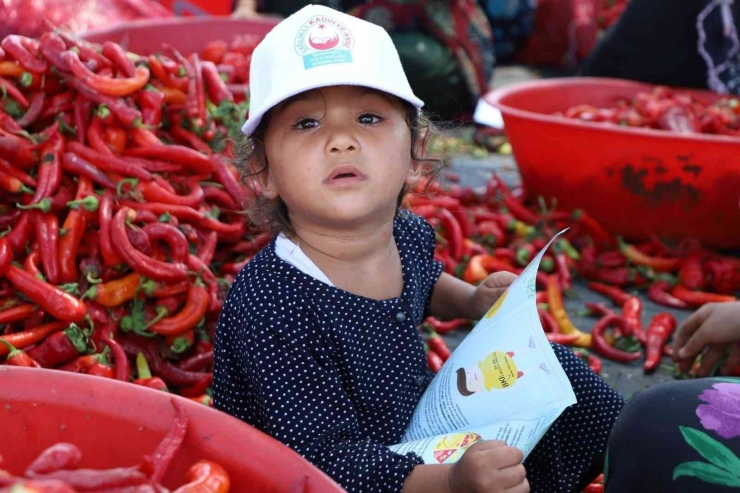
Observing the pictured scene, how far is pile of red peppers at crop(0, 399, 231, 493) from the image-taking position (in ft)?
3.45

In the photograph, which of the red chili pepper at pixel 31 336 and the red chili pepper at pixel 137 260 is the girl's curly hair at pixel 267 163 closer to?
the red chili pepper at pixel 137 260

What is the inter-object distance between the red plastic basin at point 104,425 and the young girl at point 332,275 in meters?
0.37

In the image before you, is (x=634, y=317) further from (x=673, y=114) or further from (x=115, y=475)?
(x=115, y=475)

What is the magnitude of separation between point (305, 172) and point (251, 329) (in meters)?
0.33

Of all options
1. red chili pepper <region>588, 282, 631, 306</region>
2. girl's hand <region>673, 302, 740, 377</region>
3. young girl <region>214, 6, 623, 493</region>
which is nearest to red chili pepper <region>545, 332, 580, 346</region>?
red chili pepper <region>588, 282, 631, 306</region>

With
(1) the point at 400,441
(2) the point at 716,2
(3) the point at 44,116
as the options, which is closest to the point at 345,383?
(1) the point at 400,441

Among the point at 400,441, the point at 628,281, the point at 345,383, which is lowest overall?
the point at 628,281

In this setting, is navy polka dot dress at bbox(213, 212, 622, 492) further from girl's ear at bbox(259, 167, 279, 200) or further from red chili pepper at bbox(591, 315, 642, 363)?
red chili pepper at bbox(591, 315, 642, 363)

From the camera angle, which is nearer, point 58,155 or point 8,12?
point 58,155

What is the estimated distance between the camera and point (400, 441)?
191 cm

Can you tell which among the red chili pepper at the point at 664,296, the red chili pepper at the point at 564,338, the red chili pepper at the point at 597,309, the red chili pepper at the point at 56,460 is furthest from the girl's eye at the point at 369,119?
the red chili pepper at the point at 664,296

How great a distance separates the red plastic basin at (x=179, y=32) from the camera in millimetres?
4265

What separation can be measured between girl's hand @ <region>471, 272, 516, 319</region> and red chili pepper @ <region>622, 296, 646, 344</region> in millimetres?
1204

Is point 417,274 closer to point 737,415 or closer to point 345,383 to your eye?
point 345,383
